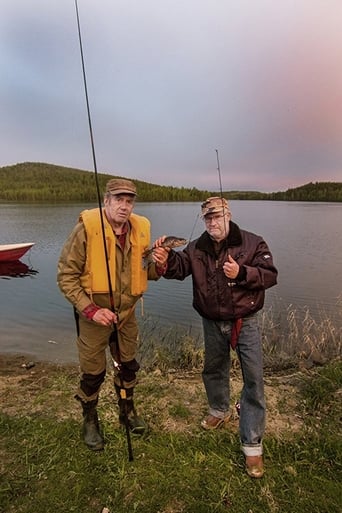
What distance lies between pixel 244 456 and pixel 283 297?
10.4 meters

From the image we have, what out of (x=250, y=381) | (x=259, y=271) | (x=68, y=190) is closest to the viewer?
(x=259, y=271)

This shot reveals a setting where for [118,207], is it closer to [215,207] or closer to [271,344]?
[215,207]

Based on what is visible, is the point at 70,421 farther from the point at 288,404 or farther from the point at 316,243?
the point at 316,243

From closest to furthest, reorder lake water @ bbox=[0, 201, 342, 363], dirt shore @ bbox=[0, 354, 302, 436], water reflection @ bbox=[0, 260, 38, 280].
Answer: dirt shore @ bbox=[0, 354, 302, 436] → lake water @ bbox=[0, 201, 342, 363] → water reflection @ bbox=[0, 260, 38, 280]

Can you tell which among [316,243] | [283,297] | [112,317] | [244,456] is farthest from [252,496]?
[316,243]

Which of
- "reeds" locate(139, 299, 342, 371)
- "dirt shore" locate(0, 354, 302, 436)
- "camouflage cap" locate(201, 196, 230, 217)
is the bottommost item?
"reeds" locate(139, 299, 342, 371)

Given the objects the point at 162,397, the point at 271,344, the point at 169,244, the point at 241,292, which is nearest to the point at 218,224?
the point at 169,244

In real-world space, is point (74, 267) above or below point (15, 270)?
above

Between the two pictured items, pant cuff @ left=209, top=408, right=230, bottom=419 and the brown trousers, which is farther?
pant cuff @ left=209, top=408, right=230, bottom=419

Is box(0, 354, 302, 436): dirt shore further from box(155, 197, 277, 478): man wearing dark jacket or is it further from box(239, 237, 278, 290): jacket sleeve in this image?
box(239, 237, 278, 290): jacket sleeve

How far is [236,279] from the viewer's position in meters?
3.27

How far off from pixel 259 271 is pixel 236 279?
0.23 m

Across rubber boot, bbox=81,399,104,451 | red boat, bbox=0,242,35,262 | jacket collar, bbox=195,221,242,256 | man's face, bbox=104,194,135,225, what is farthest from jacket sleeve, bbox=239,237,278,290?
red boat, bbox=0,242,35,262

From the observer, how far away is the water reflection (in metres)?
18.3
